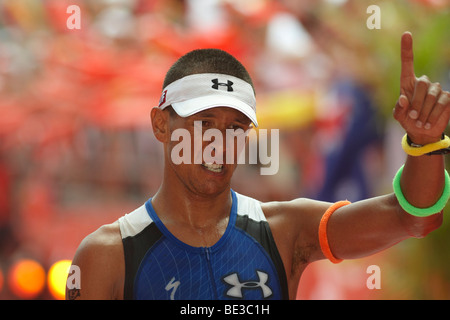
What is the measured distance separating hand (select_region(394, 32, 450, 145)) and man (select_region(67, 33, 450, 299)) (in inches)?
3.5

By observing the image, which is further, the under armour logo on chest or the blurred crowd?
the blurred crowd

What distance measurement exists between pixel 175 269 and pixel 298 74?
6.47 meters

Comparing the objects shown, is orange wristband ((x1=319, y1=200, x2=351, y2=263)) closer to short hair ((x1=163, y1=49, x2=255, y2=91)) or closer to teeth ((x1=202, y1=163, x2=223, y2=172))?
teeth ((x1=202, y1=163, x2=223, y2=172))

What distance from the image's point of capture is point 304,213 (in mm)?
2549

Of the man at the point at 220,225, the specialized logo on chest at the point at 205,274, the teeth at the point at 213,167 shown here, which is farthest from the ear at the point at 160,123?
the specialized logo on chest at the point at 205,274

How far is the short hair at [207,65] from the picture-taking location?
2496 millimetres

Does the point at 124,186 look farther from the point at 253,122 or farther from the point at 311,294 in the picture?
the point at 253,122

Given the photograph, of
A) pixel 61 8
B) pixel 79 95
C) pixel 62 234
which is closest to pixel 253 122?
pixel 62 234

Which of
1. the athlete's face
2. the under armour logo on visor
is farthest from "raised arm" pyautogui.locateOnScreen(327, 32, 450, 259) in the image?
the under armour logo on visor

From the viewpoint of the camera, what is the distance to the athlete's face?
2.40 m

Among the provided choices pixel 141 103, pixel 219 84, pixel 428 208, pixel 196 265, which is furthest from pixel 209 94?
pixel 141 103

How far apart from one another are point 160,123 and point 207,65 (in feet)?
0.97

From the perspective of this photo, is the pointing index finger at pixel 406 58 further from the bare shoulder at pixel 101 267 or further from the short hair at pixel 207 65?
the bare shoulder at pixel 101 267

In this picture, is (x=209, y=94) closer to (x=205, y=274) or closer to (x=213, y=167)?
(x=213, y=167)
